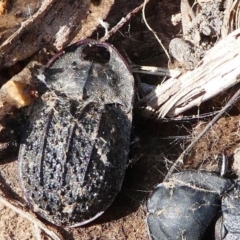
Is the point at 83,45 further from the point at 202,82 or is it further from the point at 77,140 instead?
the point at 202,82

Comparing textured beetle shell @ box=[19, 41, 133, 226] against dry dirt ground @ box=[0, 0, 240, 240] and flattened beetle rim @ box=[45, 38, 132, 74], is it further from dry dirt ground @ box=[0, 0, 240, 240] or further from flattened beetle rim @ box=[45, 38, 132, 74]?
dry dirt ground @ box=[0, 0, 240, 240]

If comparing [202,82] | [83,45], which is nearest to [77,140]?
[83,45]

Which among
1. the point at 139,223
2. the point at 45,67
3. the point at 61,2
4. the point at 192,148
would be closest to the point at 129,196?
the point at 139,223

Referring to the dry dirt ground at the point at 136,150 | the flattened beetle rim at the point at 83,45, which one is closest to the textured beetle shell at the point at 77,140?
the flattened beetle rim at the point at 83,45

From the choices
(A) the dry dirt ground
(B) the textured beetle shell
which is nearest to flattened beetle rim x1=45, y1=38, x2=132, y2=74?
(B) the textured beetle shell

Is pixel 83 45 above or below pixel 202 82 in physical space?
above

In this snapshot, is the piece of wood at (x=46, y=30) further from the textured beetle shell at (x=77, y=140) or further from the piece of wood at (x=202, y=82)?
the piece of wood at (x=202, y=82)

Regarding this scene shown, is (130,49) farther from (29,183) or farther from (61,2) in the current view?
(29,183)
